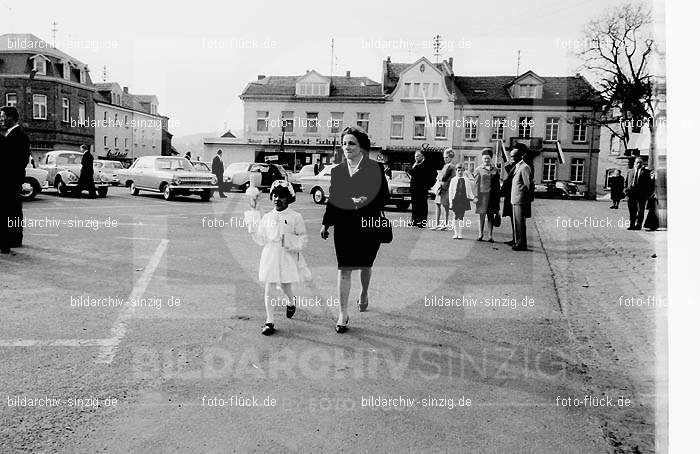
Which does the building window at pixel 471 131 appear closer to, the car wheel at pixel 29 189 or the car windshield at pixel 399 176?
the car windshield at pixel 399 176

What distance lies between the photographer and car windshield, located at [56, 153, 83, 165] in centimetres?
2091

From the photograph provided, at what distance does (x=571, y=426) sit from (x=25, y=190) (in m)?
18.5

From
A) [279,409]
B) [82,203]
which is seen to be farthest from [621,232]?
[82,203]

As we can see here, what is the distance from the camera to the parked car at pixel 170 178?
811 inches

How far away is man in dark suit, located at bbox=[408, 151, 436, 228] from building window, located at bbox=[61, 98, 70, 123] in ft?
126

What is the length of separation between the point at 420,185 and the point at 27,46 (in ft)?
126

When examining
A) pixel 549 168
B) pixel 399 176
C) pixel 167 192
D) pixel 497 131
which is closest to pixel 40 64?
pixel 167 192

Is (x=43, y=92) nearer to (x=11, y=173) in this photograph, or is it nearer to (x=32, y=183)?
(x=32, y=183)

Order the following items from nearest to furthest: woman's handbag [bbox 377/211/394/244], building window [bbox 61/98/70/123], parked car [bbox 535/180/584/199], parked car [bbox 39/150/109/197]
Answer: woman's handbag [bbox 377/211/394/244], parked car [bbox 39/150/109/197], parked car [bbox 535/180/584/199], building window [bbox 61/98/70/123]

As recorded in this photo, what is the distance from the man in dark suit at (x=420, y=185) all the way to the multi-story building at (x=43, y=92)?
33921mm

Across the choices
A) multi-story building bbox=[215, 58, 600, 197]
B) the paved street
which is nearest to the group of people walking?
multi-story building bbox=[215, 58, 600, 197]

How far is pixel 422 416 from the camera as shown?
141 inches

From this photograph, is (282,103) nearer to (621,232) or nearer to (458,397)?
(621,232)

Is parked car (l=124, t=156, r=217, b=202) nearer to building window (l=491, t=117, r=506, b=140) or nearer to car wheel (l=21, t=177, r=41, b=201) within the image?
car wheel (l=21, t=177, r=41, b=201)
